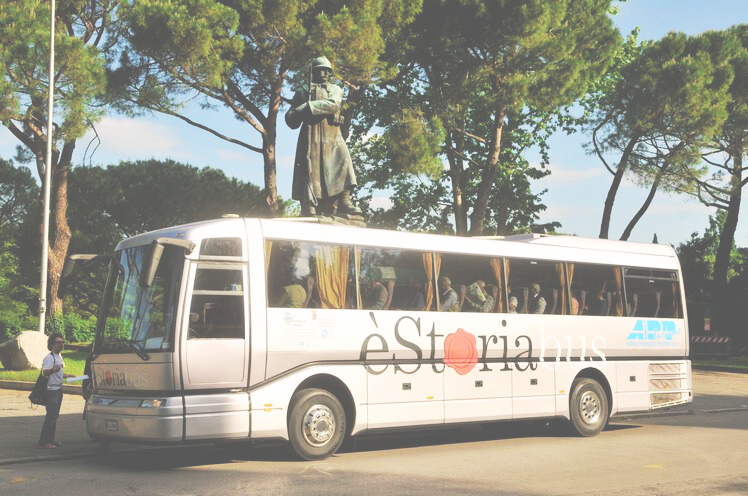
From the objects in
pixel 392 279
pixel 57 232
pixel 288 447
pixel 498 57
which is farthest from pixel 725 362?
pixel 288 447

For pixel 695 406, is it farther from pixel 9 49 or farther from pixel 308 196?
pixel 9 49

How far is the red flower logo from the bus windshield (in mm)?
4017

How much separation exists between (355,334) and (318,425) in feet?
4.05

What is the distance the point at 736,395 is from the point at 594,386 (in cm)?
979

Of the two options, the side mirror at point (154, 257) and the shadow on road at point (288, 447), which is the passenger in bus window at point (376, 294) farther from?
the side mirror at point (154, 257)

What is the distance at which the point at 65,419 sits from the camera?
48.0ft

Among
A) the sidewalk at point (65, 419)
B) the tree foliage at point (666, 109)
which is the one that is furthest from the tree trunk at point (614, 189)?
the sidewalk at point (65, 419)

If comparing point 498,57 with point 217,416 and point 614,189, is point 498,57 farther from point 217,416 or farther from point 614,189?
point 217,416

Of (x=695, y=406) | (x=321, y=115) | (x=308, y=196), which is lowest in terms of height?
(x=695, y=406)

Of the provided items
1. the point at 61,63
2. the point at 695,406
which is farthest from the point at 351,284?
the point at 61,63

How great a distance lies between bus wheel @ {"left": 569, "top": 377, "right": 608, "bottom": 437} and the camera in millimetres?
13727

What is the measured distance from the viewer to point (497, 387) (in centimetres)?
1259

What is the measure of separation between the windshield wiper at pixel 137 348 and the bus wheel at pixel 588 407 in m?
6.96

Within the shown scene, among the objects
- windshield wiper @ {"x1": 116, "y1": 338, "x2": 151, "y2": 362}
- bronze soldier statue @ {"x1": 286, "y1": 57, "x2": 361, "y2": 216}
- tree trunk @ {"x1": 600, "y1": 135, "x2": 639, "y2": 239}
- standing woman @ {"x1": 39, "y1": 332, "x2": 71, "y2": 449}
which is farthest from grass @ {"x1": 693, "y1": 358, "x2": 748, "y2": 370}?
windshield wiper @ {"x1": 116, "y1": 338, "x2": 151, "y2": 362}
